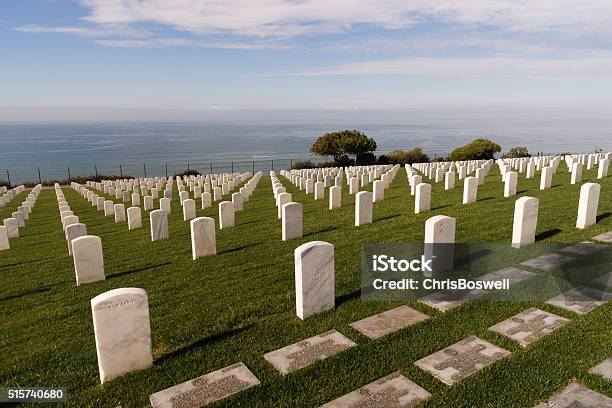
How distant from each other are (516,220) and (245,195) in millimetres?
13877

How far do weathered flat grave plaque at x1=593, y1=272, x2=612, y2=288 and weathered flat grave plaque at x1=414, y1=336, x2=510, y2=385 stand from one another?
258 cm

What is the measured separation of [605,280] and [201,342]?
5.67 m

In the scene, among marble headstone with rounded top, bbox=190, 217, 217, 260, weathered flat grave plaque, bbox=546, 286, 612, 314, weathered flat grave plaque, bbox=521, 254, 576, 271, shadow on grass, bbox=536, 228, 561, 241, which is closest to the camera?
weathered flat grave plaque, bbox=546, 286, 612, 314

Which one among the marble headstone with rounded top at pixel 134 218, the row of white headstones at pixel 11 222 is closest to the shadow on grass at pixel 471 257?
the marble headstone with rounded top at pixel 134 218

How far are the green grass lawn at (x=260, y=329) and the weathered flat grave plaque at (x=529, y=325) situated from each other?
11cm

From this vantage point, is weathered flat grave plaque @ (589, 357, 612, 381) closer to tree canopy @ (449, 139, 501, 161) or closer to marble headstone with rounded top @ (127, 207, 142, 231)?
marble headstone with rounded top @ (127, 207, 142, 231)

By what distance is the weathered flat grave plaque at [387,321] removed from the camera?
15.4 feet

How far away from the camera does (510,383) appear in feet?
11.9

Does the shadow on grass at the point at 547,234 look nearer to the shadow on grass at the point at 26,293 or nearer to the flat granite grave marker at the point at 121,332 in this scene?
the flat granite grave marker at the point at 121,332

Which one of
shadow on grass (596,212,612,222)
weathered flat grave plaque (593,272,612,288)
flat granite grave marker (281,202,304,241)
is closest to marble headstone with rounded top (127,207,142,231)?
flat granite grave marker (281,202,304,241)

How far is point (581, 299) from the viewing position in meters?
5.17

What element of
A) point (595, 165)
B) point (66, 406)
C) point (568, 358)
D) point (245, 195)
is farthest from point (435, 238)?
point (595, 165)

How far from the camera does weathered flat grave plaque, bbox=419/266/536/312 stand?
5.28 metres

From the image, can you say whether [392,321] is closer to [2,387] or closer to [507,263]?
[507,263]
